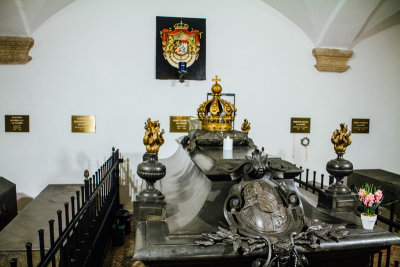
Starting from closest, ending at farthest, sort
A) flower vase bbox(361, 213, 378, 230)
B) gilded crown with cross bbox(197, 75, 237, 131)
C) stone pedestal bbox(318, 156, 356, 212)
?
flower vase bbox(361, 213, 378, 230), stone pedestal bbox(318, 156, 356, 212), gilded crown with cross bbox(197, 75, 237, 131)

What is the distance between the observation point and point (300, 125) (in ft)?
15.3

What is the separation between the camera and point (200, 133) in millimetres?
3082

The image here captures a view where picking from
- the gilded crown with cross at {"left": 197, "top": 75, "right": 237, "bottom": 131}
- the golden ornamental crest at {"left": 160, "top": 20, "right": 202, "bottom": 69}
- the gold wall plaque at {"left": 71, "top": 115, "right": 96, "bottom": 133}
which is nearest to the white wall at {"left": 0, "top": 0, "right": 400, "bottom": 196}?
the gold wall plaque at {"left": 71, "top": 115, "right": 96, "bottom": 133}

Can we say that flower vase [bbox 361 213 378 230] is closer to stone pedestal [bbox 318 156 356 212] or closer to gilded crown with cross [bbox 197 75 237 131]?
stone pedestal [bbox 318 156 356 212]

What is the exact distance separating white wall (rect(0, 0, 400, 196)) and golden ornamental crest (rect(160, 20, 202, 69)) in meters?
0.19

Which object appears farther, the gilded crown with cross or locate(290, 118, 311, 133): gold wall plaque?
locate(290, 118, 311, 133): gold wall plaque

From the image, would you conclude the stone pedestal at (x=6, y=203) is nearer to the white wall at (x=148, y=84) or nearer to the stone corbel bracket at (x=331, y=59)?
the white wall at (x=148, y=84)

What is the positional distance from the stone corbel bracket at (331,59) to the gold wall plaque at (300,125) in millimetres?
896

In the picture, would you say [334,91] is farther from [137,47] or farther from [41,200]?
[41,200]

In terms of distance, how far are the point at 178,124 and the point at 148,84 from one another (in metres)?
0.78

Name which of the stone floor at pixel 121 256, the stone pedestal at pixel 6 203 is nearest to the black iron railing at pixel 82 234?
the stone floor at pixel 121 256

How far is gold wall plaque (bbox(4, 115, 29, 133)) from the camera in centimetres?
A: 404

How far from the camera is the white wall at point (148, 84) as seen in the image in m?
4.09

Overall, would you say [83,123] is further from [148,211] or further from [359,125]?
[359,125]
